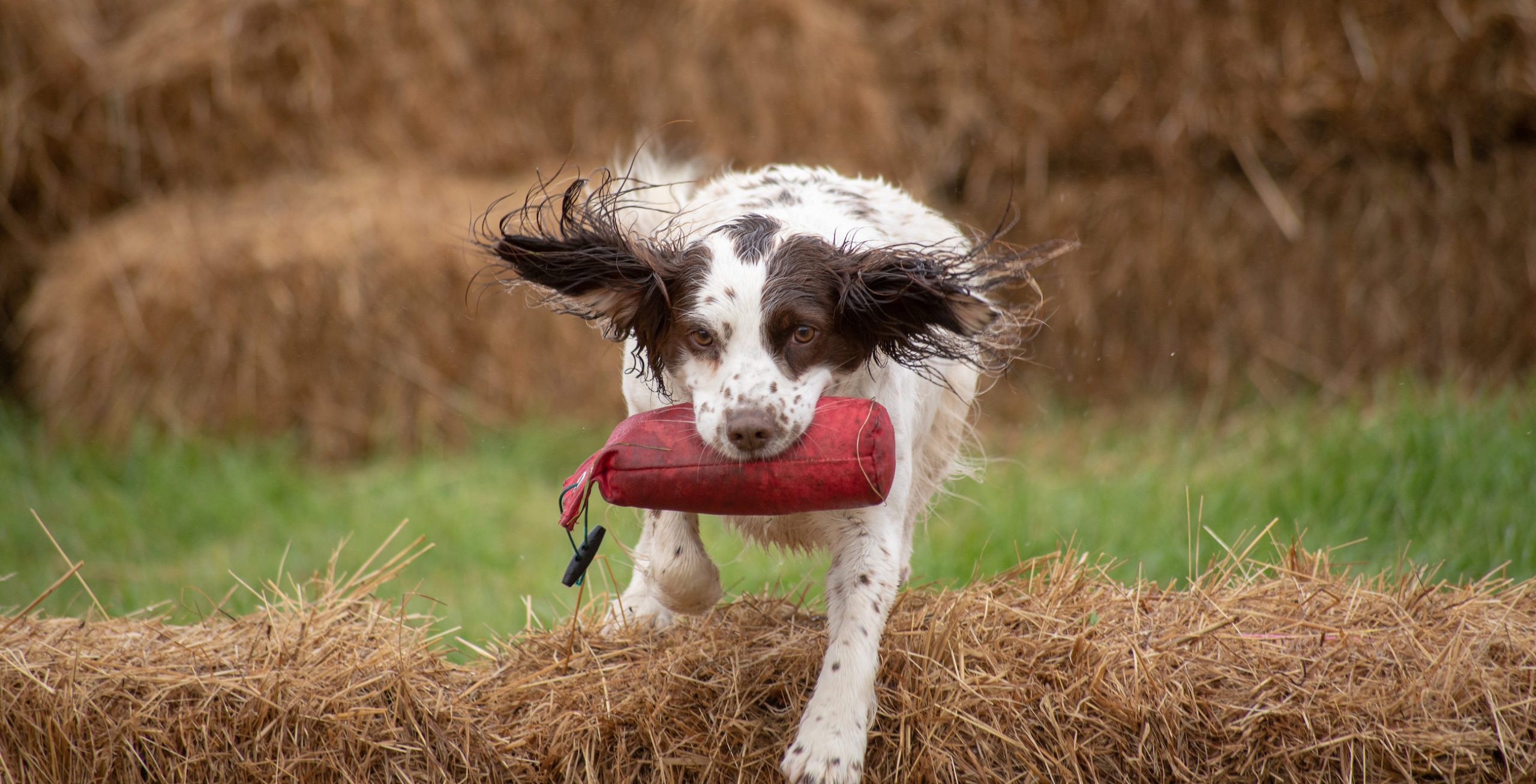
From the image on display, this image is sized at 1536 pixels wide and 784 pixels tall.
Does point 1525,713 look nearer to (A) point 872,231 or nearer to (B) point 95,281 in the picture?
(A) point 872,231

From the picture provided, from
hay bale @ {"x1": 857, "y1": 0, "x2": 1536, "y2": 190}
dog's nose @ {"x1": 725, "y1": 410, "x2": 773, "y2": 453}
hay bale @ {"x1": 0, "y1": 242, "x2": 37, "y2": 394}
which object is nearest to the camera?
dog's nose @ {"x1": 725, "y1": 410, "x2": 773, "y2": 453}

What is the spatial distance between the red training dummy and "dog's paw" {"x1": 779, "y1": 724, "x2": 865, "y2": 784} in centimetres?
52

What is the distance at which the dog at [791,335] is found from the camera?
2.73 m

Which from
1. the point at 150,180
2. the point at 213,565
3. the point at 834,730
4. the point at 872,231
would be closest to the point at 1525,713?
the point at 834,730

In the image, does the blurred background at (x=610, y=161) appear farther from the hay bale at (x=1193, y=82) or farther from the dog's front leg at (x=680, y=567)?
the dog's front leg at (x=680, y=567)

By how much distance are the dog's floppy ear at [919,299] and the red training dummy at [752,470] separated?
0.27 meters

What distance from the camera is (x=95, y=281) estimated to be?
20.3 feet

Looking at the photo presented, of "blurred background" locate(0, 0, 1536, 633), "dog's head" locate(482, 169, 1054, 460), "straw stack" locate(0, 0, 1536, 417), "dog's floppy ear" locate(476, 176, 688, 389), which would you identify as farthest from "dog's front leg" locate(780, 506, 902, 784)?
"straw stack" locate(0, 0, 1536, 417)

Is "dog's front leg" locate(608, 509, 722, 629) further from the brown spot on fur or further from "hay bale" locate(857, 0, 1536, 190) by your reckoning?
"hay bale" locate(857, 0, 1536, 190)

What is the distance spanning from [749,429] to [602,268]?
0.72m

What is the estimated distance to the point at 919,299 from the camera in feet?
9.70

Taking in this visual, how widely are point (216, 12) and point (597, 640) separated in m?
4.76

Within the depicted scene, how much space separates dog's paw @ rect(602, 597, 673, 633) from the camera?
3.32m

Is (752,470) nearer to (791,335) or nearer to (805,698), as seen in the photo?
(791,335)
